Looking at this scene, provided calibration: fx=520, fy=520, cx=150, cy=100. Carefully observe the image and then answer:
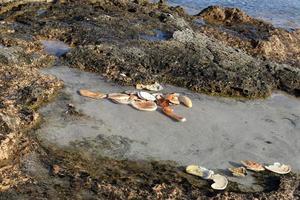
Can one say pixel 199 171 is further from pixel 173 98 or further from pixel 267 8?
pixel 267 8

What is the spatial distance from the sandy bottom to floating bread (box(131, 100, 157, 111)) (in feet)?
0.21

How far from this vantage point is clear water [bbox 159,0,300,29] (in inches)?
565

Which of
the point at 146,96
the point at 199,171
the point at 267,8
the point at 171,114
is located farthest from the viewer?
the point at 267,8

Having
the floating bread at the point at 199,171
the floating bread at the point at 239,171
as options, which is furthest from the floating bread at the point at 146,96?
the floating bread at the point at 239,171

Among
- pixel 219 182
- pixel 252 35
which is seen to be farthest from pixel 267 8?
pixel 219 182

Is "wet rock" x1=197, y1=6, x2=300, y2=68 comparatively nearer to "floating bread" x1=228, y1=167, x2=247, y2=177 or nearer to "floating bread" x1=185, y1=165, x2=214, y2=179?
"floating bread" x1=228, y1=167, x2=247, y2=177

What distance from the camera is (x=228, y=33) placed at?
10.4 meters

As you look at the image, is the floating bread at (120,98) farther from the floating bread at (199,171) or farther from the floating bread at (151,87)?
the floating bread at (199,171)

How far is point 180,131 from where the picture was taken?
6.03 meters

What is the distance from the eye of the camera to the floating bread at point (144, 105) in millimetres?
6336

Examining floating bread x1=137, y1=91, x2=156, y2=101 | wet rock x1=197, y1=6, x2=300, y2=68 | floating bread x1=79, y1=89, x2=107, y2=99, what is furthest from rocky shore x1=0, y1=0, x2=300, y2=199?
floating bread x1=137, y1=91, x2=156, y2=101

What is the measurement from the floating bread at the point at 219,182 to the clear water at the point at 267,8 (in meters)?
9.23

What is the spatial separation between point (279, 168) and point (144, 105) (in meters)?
1.82

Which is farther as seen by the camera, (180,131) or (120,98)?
(120,98)
